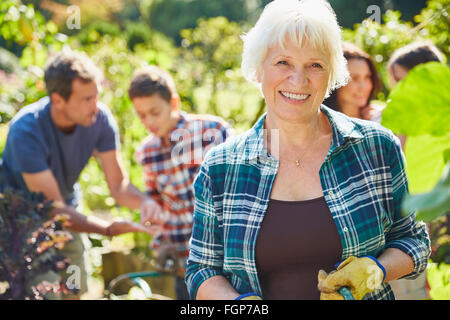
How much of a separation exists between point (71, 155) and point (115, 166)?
1.06 feet

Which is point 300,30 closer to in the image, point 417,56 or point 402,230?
point 402,230

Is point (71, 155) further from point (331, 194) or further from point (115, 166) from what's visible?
point (331, 194)

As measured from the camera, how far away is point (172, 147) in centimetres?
303

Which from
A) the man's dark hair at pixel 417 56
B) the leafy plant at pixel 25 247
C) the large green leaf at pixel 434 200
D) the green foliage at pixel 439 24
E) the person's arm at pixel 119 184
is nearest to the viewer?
the large green leaf at pixel 434 200

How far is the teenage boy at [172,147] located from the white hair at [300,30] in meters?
1.39

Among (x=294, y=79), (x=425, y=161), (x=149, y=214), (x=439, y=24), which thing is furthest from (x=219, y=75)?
(x=425, y=161)

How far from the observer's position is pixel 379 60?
12.3 ft

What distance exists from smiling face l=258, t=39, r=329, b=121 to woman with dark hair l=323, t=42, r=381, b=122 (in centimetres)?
119

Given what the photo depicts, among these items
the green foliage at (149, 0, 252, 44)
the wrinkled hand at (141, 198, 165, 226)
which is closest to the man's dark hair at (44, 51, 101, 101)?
the wrinkled hand at (141, 198, 165, 226)

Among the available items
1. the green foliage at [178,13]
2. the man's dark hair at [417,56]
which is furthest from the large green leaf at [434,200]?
the green foliage at [178,13]

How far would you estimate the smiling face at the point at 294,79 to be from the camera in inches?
57.8

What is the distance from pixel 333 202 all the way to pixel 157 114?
1.75 metres

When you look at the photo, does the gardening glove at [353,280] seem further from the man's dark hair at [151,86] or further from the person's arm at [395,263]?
the man's dark hair at [151,86]

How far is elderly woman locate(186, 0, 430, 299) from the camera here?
1.42 m
